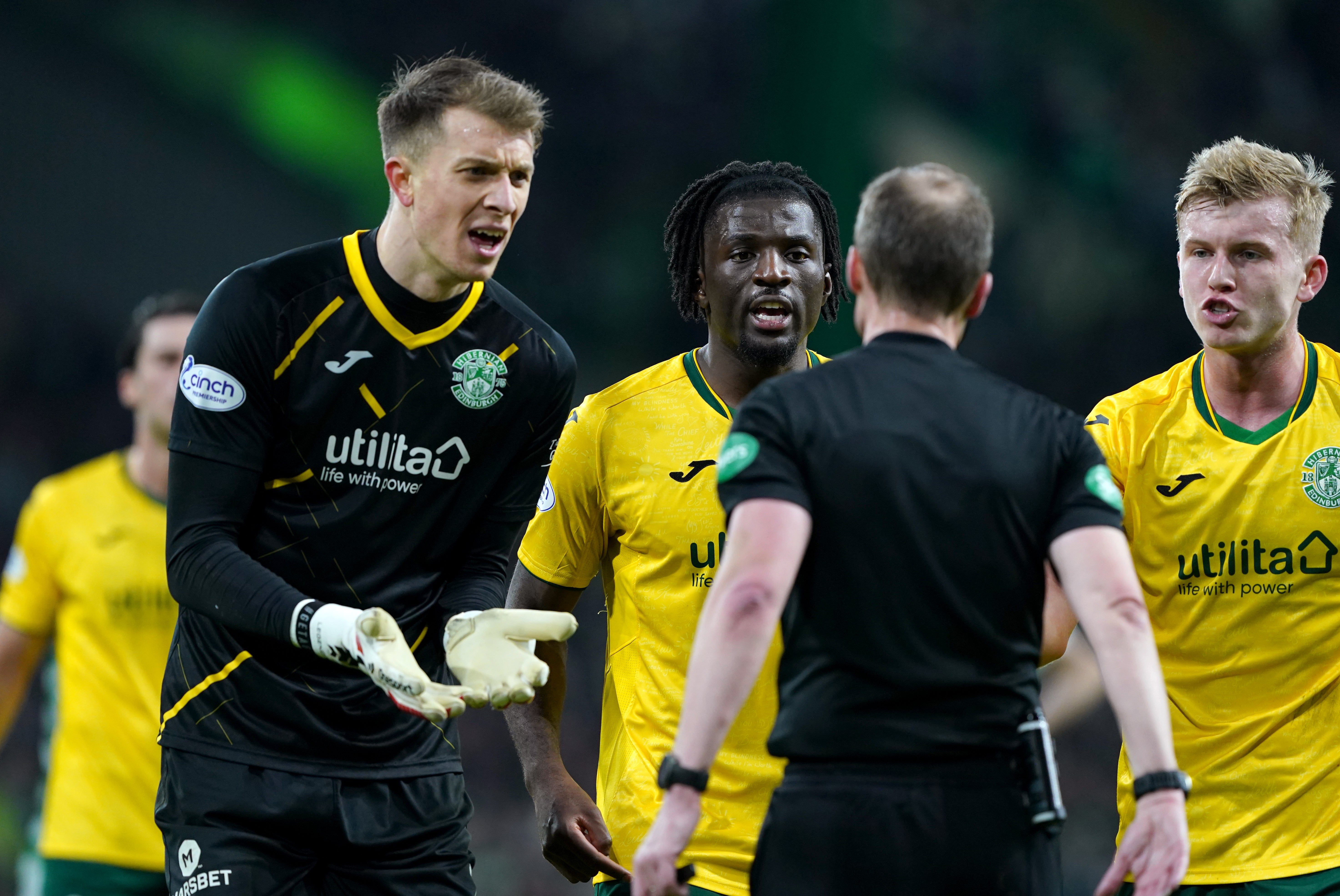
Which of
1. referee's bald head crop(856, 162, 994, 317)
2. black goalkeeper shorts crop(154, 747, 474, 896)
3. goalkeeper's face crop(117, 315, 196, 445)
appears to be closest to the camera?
referee's bald head crop(856, 162, 994, 317)

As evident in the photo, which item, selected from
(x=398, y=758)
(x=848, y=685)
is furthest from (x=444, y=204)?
(x=848, y=685)

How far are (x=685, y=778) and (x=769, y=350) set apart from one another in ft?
5.37

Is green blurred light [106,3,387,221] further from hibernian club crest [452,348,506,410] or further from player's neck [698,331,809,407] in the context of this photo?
hibernian club crest [452,348,506,410]

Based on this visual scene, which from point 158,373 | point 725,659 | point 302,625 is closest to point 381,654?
point 302,625

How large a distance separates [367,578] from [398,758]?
442mm

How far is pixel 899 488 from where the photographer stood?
111 inches

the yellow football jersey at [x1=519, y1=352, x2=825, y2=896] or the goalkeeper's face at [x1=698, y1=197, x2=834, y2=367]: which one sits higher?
the goalkeeper's face at [x1=698, y1=197, x2=834, y2=367]

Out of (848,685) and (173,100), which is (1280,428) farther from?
(173,100)

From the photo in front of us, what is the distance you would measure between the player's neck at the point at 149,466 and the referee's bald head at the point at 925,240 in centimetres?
369

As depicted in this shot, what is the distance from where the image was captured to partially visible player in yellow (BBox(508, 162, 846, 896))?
13.0 ft

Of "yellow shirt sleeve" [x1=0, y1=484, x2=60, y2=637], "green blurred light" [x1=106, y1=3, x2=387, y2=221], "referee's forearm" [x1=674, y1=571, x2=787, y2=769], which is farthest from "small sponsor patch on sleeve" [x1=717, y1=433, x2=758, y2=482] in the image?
"green blurred light" [x1=106, y1=3, x2=387, y2=221]

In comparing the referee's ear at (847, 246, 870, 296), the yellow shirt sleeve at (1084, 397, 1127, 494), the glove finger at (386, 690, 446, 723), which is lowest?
the glove finger at (386, 690, 446, 723)

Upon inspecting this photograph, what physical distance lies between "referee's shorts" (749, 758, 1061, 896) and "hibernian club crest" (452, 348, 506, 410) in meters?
1.46

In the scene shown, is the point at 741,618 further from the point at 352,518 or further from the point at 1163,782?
the point at 352,518
